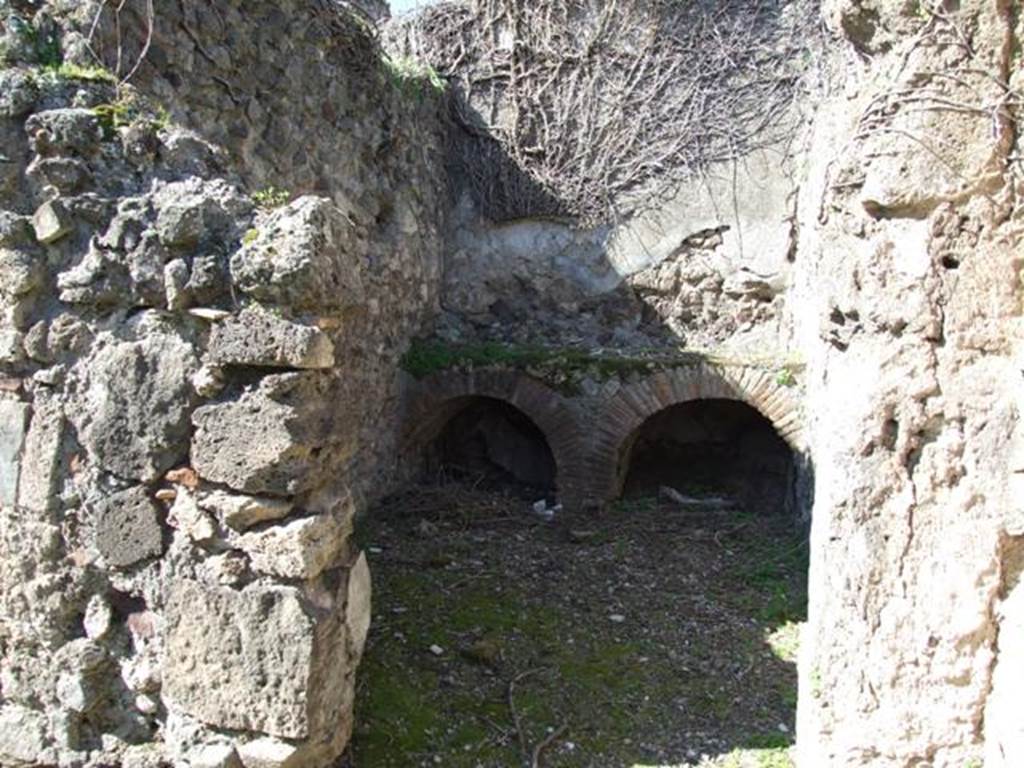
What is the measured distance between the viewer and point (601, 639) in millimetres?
4902

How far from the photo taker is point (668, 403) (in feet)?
23.0

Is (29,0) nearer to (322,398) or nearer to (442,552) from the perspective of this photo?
(322,398)

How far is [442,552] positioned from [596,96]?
4.77 m

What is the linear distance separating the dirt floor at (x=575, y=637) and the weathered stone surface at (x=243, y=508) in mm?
1179

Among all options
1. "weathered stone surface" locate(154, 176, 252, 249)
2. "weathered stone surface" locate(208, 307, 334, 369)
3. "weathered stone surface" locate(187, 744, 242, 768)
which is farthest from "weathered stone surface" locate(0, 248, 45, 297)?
"weathered stone surface" locate(187, 744, 242, 768)

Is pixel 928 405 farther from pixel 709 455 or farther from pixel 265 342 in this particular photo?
pixel 709 455

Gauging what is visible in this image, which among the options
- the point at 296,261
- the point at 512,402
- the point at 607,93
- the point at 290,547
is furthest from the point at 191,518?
the point at 607,93

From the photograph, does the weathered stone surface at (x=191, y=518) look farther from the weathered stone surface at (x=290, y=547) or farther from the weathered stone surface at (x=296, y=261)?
the weathered stone surface at (x=296, y=261)

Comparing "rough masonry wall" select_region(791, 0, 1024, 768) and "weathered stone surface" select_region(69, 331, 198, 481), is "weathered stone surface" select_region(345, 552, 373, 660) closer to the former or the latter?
"weathered stone surface" select_region(69, 331, 198, 481)

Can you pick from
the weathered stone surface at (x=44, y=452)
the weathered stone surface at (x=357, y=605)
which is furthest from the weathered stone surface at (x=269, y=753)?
the weathered stone surface at (x=44, y=452)

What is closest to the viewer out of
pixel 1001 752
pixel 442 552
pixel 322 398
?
A: pixel 1001 752

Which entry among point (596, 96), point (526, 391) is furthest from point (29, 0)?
point (596, 96)

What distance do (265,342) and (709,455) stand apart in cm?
602

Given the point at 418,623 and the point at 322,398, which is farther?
the point at 418,623
